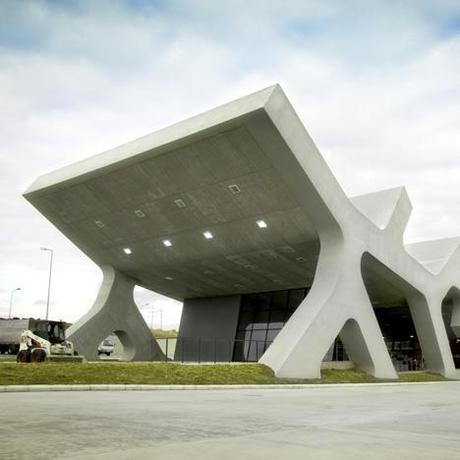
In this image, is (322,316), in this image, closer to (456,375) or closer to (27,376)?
(27,376)

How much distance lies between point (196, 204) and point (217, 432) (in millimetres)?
19949

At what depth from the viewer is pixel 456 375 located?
36.1m

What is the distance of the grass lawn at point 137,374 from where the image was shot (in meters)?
17.0

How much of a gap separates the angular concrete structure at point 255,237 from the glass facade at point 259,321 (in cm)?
13

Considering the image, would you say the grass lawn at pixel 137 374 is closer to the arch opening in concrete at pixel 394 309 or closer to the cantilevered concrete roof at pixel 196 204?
the cantilevered concrete roof at pixel 196 204

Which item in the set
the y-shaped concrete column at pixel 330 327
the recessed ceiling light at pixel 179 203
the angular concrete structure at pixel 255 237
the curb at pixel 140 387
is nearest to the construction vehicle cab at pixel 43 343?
the angular concrete structure at pixel 255 237

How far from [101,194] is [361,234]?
525 inches

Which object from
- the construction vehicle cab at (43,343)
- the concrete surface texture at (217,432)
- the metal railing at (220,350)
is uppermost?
the concrete surface texture at (217,432)

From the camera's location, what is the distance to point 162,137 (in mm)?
23578

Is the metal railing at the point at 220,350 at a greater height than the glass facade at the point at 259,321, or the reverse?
the glass facade at the point at 259,321

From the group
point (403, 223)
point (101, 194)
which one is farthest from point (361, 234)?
point (101, 194)

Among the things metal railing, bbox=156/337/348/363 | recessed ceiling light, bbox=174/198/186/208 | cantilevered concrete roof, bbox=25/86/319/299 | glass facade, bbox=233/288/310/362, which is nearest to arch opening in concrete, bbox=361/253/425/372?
cantilevered concrete roof, bbox=25/86/319/299

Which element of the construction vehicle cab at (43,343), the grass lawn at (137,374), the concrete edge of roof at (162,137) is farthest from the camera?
the construction vehicle cab at (43,343)

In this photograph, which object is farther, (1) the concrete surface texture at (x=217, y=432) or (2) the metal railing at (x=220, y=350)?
(2) the metal railing at (x=220, y=350)
